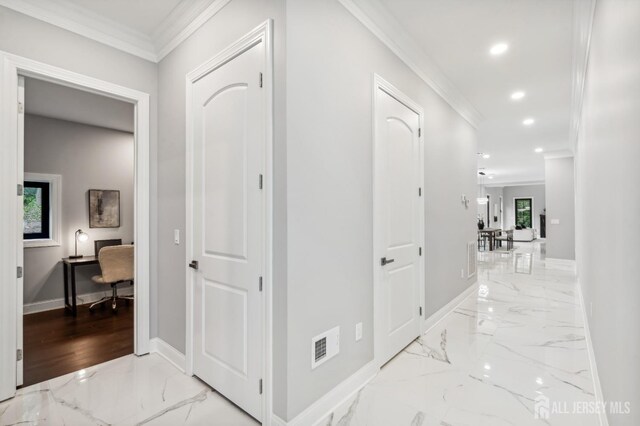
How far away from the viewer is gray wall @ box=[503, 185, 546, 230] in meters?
15.7

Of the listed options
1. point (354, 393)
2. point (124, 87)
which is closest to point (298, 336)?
point (354, 393)

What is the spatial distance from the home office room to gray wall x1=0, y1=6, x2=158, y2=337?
1.41 m

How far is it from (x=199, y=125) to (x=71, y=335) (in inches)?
112

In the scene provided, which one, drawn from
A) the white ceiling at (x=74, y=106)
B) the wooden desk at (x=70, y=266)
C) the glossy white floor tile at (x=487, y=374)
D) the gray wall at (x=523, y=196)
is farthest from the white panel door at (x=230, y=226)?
the gray wall at (x=523, y=196)

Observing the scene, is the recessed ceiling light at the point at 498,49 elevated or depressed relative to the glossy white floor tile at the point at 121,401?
elevated

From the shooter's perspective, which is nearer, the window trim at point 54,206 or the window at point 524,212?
the window trim at point 54,206

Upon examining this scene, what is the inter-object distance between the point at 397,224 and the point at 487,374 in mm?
1385

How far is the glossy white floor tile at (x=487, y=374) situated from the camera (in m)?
→ 1.89

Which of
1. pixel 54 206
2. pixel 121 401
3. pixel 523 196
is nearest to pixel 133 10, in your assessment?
pixel 121 401

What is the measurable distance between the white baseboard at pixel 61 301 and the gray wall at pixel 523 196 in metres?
17.8

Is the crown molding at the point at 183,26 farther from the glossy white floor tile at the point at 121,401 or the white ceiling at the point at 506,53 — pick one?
the glossy white floor tile at the point at 121,401

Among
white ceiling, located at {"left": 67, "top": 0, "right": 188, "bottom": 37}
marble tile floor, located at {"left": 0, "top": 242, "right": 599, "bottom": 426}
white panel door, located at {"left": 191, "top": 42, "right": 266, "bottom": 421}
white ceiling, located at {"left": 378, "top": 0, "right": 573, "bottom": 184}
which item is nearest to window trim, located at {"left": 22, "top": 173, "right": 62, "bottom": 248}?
marble tile floor, located at {"left": 0, "top": 242, "right": 599, "bottom": 426}

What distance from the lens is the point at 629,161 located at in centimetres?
126

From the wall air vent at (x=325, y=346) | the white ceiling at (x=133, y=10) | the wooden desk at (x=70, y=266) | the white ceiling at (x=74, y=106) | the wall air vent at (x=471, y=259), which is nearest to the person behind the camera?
the wall air vent at (x=325, y=346)
